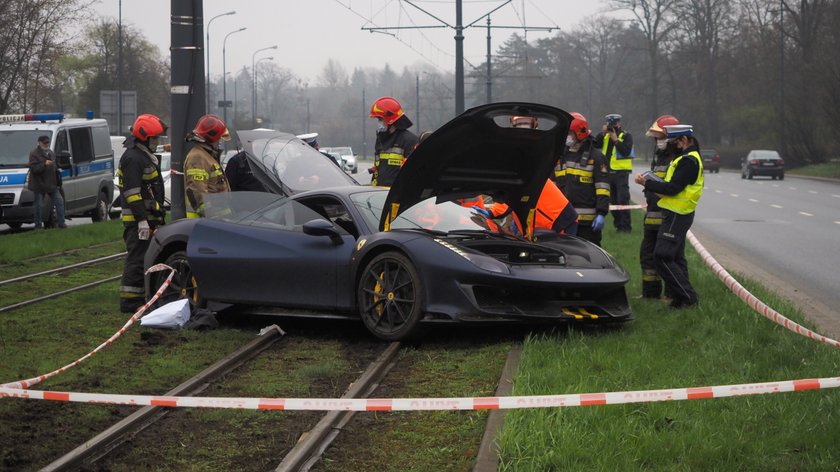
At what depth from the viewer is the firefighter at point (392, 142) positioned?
12484 mm

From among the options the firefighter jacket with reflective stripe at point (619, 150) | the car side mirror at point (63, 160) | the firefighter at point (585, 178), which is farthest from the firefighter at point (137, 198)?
the car side mirror at point (63, 160)

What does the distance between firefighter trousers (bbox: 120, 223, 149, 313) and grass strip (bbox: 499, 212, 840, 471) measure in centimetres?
414

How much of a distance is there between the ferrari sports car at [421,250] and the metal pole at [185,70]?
222 centimetres

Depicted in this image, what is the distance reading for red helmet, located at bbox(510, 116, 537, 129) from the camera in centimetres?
888

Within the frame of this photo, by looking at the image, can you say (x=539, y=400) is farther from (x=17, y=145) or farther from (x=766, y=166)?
(x=766, y=166)

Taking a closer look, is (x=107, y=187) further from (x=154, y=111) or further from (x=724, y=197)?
(x=154, y=111)

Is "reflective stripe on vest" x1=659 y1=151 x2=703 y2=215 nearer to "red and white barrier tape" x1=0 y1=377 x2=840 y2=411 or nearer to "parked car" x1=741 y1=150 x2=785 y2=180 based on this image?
"red and white barrier tape" x1=0 y1=377 x2=840 y2=411

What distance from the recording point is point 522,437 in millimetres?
5395

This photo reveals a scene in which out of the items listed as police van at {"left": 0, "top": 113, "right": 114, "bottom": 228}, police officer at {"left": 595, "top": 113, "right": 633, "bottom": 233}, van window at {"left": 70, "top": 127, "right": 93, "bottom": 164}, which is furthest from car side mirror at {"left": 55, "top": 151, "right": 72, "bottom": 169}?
police officer at {"left": 595, "top": 113, "right": 633, "bottom": 233}

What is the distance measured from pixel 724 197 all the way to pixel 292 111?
9476 centimetres

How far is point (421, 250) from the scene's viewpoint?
848 centimetres

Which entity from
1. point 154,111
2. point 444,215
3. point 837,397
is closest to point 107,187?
point 444,215

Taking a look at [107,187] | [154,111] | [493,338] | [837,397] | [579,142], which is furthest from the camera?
[154,111]

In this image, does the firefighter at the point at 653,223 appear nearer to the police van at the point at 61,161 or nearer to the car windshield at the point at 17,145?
the police van at the point at 61,161
